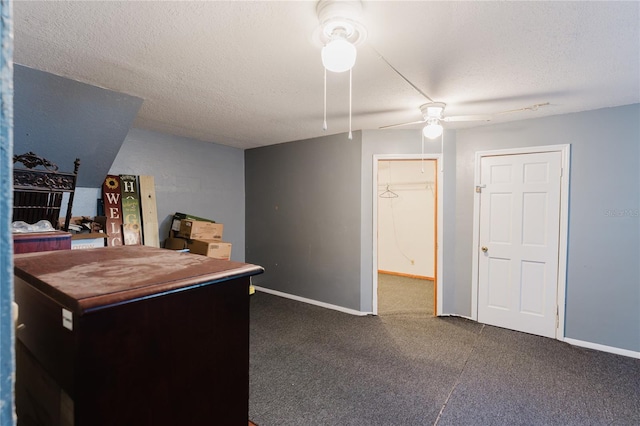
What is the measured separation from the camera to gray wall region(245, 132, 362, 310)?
396cm

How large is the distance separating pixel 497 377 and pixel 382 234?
391 centimetres

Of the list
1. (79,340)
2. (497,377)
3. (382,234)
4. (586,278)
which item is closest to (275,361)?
(497,377)

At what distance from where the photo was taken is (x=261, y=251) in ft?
16.1

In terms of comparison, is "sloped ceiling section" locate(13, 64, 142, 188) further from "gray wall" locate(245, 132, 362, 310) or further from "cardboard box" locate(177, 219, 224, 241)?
"gray wall" locate(245, 132, 362, 310)

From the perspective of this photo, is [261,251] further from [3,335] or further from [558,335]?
[3,335]

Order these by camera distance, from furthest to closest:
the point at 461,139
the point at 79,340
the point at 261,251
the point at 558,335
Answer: the point at 261,251 → the point at 461,139 → the point at 558,335 → the point at 79,340

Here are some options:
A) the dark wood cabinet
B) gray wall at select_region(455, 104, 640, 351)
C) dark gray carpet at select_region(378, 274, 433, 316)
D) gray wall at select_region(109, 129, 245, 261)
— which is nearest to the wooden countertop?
the dark wood cabinet

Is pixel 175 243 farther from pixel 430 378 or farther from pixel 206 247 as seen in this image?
pixel 430 378

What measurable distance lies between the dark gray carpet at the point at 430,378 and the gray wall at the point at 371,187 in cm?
46

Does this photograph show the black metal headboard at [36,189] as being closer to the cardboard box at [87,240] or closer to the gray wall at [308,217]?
the cardboard box at [87,240]

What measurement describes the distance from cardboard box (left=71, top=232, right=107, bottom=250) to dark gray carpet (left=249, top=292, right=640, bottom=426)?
5.97ft

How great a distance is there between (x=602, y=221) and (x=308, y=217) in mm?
3266

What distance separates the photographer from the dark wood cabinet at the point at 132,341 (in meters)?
0.62

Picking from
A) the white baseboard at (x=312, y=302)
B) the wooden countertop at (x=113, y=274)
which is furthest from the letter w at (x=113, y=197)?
the wooden countertop at (x=113, y=274)
